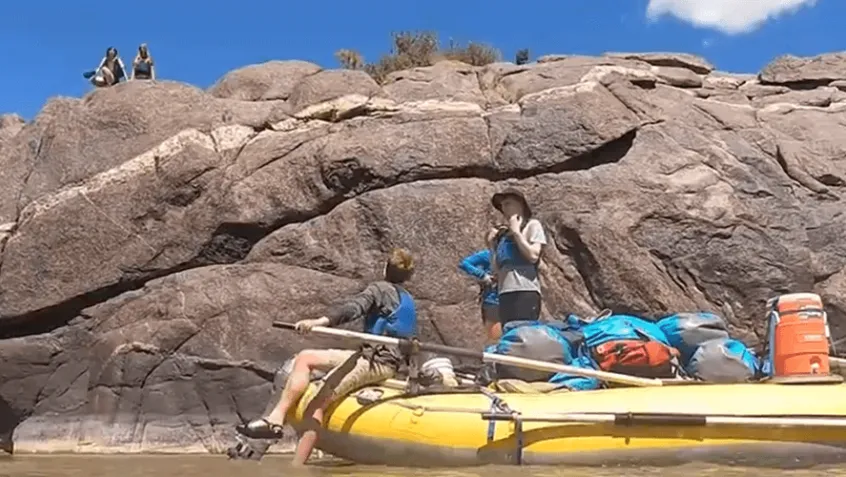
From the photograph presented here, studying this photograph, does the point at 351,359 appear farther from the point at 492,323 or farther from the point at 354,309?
the point at 492,323

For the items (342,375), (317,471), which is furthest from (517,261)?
(317,471)

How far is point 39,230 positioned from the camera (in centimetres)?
1151

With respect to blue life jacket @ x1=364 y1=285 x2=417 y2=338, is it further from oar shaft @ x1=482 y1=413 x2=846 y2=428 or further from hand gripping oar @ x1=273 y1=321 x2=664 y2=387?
oar shaft @ x1=482 y1=413 x2=846 y2=428

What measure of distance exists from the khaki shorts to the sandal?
0.36m

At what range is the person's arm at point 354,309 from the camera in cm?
686

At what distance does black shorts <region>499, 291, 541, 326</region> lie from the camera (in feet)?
26.8

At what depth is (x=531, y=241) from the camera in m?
8.23

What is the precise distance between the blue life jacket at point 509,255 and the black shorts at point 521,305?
8.8 inches

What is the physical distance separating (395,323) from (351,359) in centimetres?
40

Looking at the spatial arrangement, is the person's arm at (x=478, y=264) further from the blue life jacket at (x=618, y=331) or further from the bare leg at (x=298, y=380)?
the bare leg at (x=298, y=380)

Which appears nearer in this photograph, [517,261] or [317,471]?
[317,471]

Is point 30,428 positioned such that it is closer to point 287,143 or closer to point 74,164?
point 74,164

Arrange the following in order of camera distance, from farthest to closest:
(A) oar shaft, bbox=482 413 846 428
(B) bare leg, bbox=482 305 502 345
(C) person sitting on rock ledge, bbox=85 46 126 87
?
1. (C) person sitting on rock ledge, bbox=85 46 126 87
2. (B) bare leg, bbox=482 305 502 345
3. (A) oar shaft, bbox=482 413 846 428

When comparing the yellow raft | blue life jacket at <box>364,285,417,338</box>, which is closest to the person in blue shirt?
blue life jacket at <box>364,285,417,338</box>
